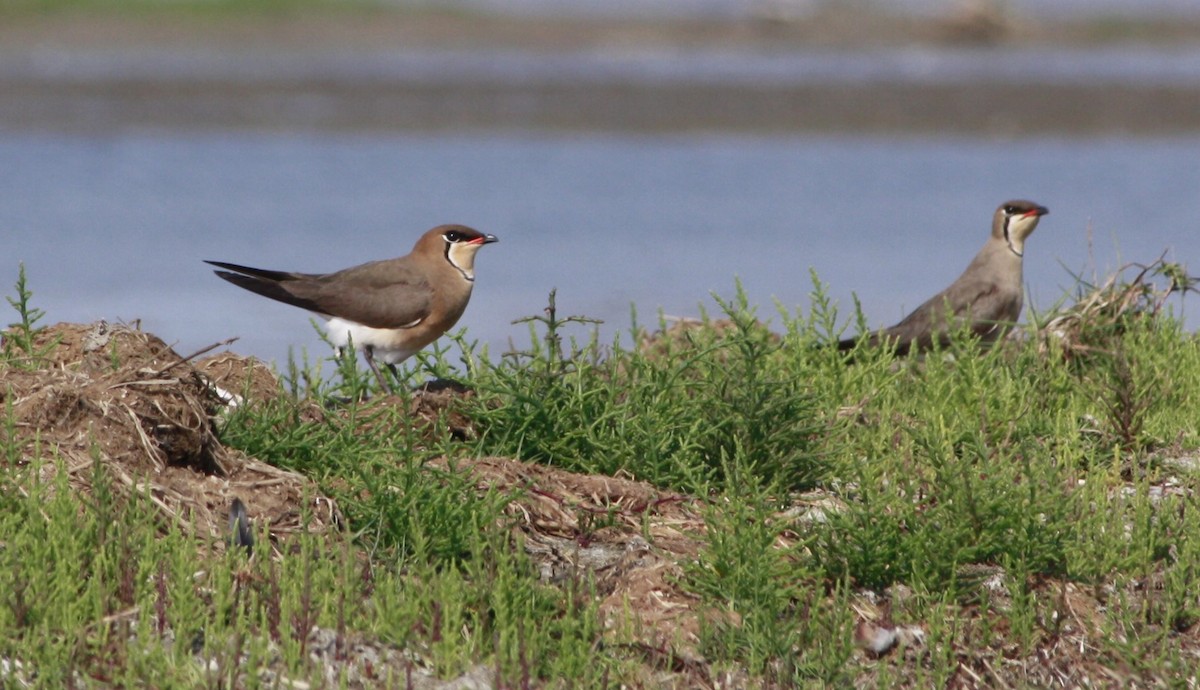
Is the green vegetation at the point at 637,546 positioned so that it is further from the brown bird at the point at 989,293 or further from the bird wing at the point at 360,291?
the brown bird at the point at 989,293

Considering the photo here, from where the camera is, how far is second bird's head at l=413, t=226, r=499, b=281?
25.9ft

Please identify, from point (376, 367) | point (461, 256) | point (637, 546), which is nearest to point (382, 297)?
point (376, 367)

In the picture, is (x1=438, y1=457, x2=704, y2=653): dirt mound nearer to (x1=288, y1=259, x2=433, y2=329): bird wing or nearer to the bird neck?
(x1=288, y1=259, x2=433, y2=329): bird wing

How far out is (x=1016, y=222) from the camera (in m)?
9.29

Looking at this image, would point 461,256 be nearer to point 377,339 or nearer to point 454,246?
point 454,246

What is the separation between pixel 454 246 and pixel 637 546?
3.05 metres

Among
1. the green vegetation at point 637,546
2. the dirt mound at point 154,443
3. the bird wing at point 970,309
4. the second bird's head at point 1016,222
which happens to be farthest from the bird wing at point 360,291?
the second bird's head at point 1016,222

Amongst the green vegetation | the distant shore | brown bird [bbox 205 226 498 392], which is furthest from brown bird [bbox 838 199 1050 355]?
the distant shore

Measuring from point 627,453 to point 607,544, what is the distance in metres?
0.45

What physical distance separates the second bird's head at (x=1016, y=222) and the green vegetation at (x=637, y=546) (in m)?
3.02

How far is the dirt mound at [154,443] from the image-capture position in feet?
16.4

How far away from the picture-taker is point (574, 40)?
37.9 meters

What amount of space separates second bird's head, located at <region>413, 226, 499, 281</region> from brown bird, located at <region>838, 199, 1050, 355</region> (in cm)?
204

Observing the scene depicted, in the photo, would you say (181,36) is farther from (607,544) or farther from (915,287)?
(607,544)
